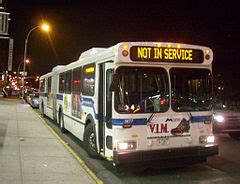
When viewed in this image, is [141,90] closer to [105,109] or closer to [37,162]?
[105,109]

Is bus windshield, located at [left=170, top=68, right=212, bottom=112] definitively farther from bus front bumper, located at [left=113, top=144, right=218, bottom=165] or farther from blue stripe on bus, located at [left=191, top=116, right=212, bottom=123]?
bus front bumper, located at [left=113, top=144, right=218, bottom=165]

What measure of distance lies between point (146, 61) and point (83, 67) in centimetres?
375

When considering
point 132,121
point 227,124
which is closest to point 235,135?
point 227,124

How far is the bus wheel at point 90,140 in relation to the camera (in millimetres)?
10367

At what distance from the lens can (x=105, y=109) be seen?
30.3ft

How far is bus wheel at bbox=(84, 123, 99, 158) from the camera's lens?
408 inches

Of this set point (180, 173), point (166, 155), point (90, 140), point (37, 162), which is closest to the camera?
point (166, 155)

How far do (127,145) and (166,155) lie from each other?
0.88 metres

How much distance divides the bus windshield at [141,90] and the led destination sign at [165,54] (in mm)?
230

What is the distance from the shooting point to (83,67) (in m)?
12.0

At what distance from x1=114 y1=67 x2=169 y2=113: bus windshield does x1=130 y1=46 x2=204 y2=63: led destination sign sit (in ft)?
0.75

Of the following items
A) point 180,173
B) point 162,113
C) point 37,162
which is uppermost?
point 162,113

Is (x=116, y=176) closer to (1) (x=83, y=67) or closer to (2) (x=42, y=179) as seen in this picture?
(2) (x=42, y=179)

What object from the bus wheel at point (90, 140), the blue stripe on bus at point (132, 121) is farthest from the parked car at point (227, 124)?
the blue stripe on bus at point (132, 121)
